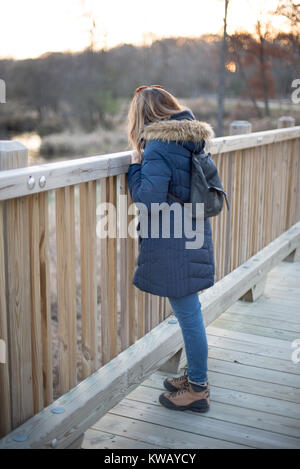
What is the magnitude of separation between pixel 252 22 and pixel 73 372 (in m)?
15.8

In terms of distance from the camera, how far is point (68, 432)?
2.08 m

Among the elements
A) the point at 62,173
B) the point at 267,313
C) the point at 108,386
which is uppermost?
the point at 62,173

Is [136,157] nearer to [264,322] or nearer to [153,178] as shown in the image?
[153,178]

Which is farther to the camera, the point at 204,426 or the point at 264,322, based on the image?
the point at 264,322

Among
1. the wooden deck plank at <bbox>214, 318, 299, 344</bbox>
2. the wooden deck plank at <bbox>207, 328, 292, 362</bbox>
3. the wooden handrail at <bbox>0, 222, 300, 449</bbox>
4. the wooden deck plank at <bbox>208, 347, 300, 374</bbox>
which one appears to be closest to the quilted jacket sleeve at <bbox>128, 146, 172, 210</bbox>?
the wooden handrail at <bbox>0, 222, 300, 449</bbox>

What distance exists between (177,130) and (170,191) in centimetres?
25

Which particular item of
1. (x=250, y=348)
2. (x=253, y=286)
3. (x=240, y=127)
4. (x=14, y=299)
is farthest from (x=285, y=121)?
(x=14, y=299)

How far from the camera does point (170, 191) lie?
2318mm

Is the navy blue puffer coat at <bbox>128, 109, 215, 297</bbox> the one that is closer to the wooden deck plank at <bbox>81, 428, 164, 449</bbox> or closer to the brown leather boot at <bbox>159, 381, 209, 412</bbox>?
the brown leather boot at <bbox>159, 381, 209, 412</bbox>

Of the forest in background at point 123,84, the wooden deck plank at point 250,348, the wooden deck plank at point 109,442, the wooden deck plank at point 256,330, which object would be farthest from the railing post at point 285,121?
the forest in background at point 123,84

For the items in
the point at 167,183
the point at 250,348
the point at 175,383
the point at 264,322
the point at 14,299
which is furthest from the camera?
the point at 264,322

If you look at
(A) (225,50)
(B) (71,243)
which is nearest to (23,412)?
(B) (71,243)

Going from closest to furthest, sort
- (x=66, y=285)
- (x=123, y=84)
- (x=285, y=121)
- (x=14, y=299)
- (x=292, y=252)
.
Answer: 1. (x=14, y=299)
2. (x=66, y=285)
3. (x=285, y=121)
4. (x=292, y=252)
5. (x=123, y=84)

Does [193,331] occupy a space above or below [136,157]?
below
